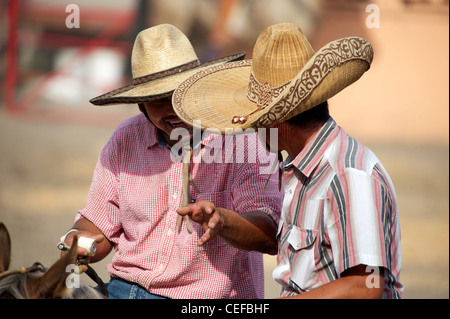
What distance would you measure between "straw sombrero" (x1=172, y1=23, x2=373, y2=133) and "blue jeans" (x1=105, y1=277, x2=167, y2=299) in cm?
87

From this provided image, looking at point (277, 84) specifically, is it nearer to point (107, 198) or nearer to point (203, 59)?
point (107, 198)

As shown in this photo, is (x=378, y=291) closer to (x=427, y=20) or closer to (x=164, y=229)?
(x=164, y=229)

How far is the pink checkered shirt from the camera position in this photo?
2752 millimetres

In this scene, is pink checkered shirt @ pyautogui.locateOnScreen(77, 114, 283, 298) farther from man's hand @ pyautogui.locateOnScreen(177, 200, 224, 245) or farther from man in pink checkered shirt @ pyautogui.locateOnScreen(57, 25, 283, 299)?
man's hand @ pyautogui.locateOnScreen(177, 200, 224, 245)

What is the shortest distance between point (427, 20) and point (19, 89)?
8169 millimetres

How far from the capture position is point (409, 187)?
8742mm

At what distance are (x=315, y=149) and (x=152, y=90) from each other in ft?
2.83

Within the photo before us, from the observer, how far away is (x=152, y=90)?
9.12 feet

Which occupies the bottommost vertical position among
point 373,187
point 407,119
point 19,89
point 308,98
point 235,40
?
point 373,187

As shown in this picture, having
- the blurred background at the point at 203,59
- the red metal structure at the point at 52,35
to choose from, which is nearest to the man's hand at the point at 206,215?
the blurred background at the point at 203,59

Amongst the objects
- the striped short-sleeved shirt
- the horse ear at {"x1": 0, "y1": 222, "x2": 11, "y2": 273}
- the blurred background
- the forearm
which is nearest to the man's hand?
the forearm

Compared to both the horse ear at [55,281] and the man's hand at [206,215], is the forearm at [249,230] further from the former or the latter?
the horse ear at [55,281]

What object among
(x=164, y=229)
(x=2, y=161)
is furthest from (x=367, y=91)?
(x=164, y=229)

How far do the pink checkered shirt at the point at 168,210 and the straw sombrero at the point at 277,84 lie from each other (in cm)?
43
